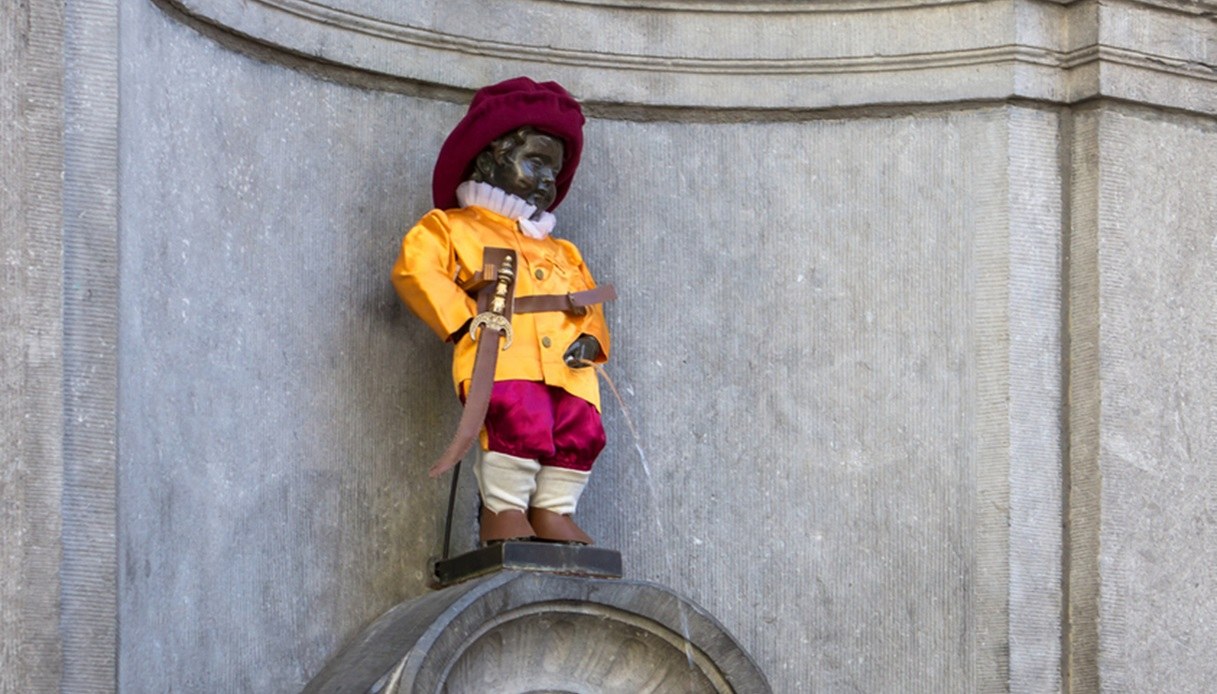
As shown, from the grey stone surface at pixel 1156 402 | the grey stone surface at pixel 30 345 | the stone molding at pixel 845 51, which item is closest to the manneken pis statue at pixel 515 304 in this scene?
the stone molding at pixel 845 51

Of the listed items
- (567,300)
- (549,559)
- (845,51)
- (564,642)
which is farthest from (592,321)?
(845,51)

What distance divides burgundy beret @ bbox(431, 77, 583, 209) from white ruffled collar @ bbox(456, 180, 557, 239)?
0.05 m

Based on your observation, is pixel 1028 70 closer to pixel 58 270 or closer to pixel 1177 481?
pixel 1177 481

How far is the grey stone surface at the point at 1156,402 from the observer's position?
6.80 meters

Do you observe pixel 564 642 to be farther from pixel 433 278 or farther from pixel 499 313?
pixel 433 278

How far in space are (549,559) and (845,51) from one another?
69.9 inches

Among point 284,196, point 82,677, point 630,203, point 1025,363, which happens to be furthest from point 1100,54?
point 82,677

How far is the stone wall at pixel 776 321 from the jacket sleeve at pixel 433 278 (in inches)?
12.5

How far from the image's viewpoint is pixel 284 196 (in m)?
6.57

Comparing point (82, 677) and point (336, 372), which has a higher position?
point (336, 372)

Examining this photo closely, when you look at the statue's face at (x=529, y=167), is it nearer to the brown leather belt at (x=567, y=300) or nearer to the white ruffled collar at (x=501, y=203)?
the white ruffled collar at (x=501, y=203)

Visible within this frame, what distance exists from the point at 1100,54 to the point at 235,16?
2238 millimetres

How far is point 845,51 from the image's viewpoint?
7141mm

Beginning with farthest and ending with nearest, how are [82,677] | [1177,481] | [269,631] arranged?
[1177,481] < [269,631] < [82,677]
